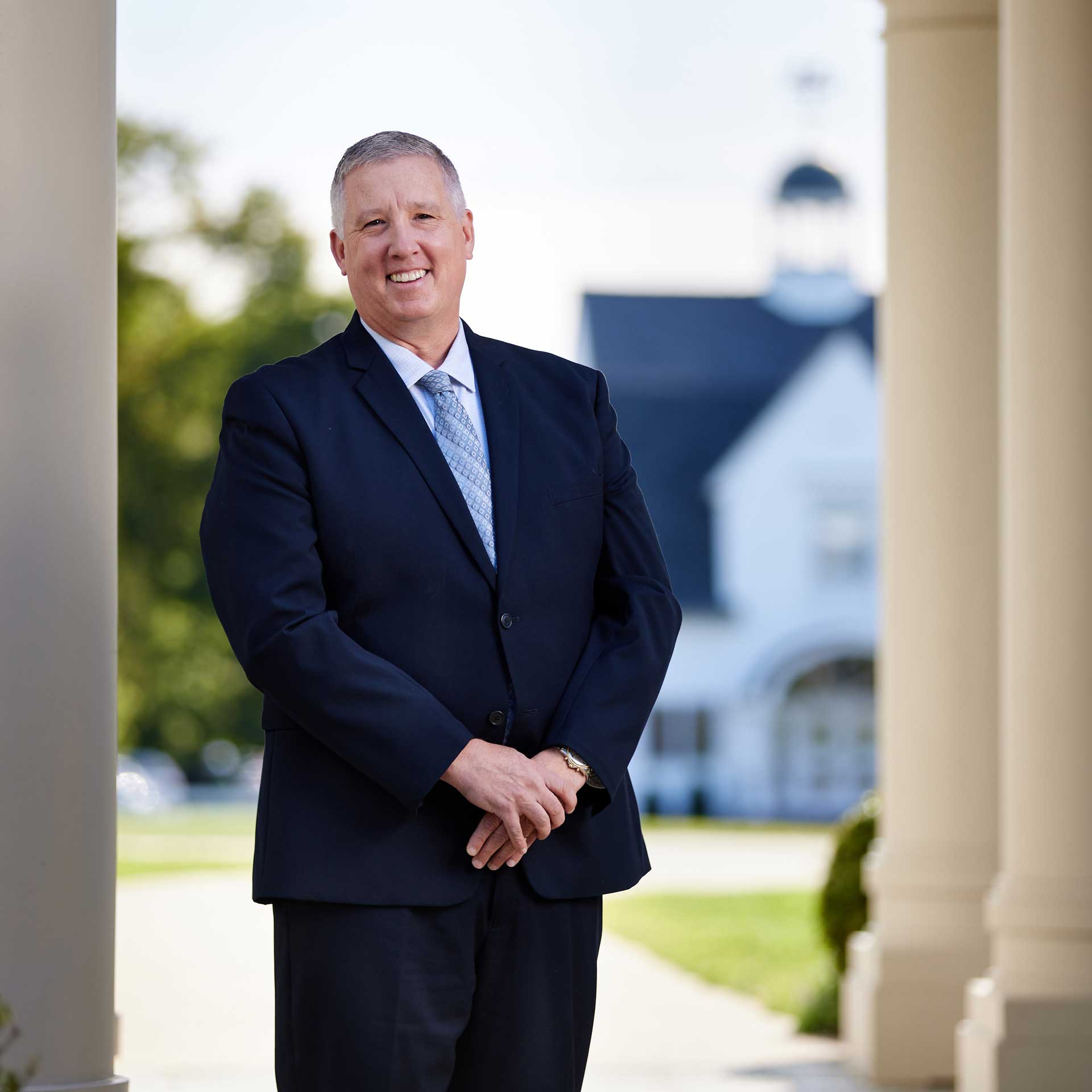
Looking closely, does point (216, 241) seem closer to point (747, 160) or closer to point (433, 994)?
point (747, 160)

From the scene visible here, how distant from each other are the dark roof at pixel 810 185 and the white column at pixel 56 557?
34.3 meters

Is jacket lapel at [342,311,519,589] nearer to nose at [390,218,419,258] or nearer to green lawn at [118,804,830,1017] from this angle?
nose at [390,218,419,258]

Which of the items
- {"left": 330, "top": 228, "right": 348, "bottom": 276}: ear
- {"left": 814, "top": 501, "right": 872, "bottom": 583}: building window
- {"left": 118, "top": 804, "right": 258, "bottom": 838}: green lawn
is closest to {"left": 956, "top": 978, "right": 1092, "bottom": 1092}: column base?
{"left": 330, "top": 228, "right": 348, "bottom": 276}: ear

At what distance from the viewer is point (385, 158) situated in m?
3.39

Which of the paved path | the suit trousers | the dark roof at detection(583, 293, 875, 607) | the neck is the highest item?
the dark roof at detection(583, 293, 875, 607)

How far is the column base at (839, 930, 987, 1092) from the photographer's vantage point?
760 cm

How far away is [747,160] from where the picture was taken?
39.2 m

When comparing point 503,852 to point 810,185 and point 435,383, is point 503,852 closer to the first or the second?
point 435,383

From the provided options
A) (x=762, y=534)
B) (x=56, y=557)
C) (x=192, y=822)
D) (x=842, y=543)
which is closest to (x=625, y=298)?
(x=762, y=534)

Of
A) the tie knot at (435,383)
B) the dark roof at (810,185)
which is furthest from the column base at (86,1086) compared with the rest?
the dark roof at (810,185)

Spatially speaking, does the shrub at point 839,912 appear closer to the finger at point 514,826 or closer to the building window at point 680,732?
the finger at point 514,826

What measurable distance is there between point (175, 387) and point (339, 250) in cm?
2824

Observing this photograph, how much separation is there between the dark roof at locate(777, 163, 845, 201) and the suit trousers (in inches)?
1394

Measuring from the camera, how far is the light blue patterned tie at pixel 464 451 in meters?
3.44
